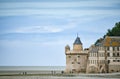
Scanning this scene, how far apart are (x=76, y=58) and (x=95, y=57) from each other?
10.1 ft

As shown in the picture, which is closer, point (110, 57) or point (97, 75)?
point (97, 75)

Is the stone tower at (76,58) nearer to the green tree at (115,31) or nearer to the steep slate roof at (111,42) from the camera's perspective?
the steep slate roof at (111,42)

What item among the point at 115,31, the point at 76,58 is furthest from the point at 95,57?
the point at 115,31

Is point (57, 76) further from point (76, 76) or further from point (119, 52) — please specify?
point (119, 52)

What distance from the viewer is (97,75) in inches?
3538

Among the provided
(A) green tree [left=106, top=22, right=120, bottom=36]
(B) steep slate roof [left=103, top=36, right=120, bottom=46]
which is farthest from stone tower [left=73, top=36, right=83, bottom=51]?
(A) green tree [left=106, top=22, right=120, bottom=36]

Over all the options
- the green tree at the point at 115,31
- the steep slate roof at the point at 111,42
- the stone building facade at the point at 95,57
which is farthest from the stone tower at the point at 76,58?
the green tree at the point at 115,31

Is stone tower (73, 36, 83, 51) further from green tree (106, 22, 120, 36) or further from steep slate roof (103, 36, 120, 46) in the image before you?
green tree (106, 22, 120, 36)

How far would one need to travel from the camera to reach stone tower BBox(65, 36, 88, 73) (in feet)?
318

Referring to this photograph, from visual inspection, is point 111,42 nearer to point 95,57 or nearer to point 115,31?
point 95,57

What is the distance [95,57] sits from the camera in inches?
3777

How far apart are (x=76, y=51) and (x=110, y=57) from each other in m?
5.05

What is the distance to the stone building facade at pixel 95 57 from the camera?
9519 centimetres

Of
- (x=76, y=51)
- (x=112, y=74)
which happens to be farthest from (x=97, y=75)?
(x=76, y=51)
